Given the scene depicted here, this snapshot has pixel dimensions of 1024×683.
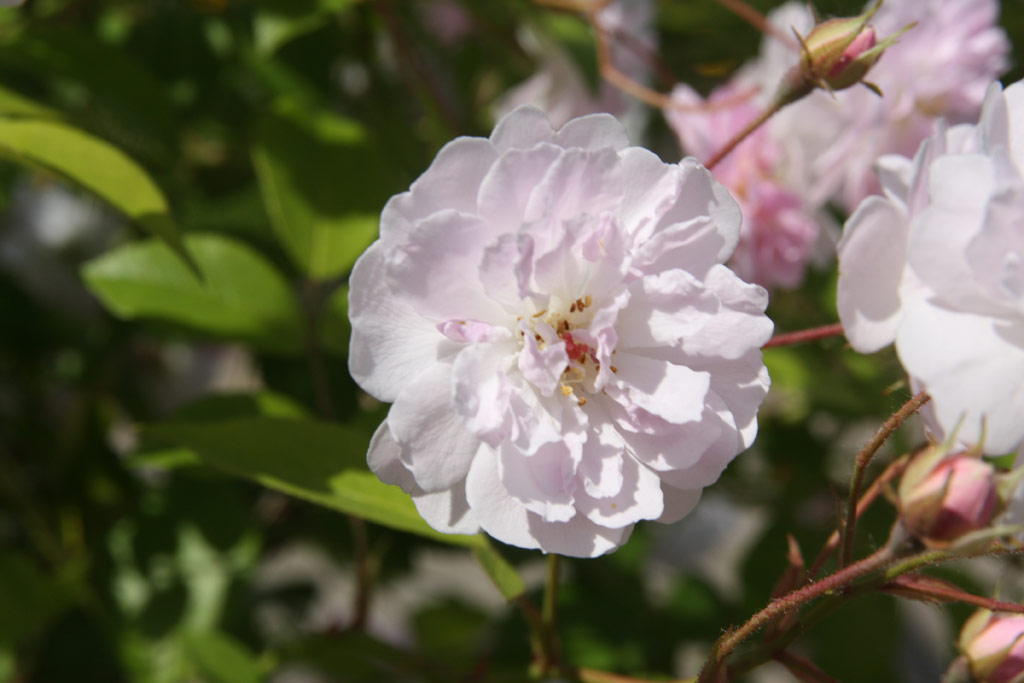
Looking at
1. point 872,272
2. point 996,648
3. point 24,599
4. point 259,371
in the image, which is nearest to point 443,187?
point 872,272

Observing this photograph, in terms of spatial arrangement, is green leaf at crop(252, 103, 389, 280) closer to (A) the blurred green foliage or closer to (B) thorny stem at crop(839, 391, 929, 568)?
(A) the blurred green foliage

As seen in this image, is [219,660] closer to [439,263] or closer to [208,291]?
[208,291]

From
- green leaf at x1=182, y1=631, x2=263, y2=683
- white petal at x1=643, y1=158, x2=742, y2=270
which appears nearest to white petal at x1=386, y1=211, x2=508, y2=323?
white petal at x1=643, y1=158, x2=742, y2=270

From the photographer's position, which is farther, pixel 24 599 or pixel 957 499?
pixel 24 599

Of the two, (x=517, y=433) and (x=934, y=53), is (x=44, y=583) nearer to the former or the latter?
(x=517, y=433)

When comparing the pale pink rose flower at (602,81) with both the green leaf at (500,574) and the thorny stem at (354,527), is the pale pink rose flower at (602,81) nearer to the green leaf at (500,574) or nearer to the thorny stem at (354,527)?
the thorny stem at (354,527)

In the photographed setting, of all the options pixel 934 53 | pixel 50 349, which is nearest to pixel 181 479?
pixel 50 349

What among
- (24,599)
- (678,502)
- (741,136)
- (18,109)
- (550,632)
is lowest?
(24,599)
